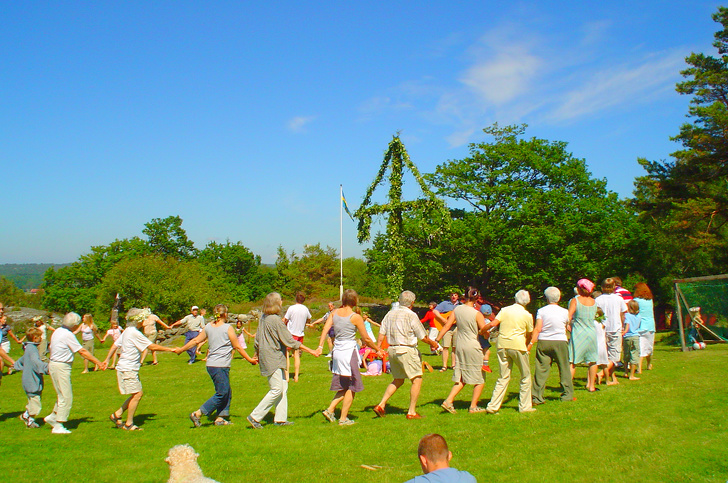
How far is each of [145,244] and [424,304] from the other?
38.7 meters

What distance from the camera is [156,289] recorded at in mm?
43656

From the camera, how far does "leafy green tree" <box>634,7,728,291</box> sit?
22.4m

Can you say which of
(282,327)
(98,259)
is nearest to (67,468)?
(282,327)

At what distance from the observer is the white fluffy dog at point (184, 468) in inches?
152

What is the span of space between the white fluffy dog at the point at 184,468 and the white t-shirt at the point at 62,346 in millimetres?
5473

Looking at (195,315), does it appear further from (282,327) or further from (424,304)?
(424,304)

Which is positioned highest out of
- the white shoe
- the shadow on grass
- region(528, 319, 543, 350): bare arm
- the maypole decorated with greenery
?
the maypole decorated with greenery

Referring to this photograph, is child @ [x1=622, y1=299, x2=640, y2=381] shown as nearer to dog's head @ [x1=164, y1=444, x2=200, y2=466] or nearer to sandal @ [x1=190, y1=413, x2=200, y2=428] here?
sandal @ [x1=190, y1=413, x2=200, y2=428]

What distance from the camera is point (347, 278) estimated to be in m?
88.4

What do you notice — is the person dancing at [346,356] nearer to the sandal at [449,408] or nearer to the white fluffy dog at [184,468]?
the sandal at [449,408]

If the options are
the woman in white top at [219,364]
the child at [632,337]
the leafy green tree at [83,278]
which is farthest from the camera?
the leafy green tree at [83,278]

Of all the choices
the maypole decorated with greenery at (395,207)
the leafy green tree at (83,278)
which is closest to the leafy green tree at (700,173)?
the maypole decorated with greenery at (395,207)

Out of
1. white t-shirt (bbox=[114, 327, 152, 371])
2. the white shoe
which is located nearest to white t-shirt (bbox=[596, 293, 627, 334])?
white t-shirt (bbox=[114, 327, 152, 371])

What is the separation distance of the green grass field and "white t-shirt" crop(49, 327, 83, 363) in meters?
1.15
